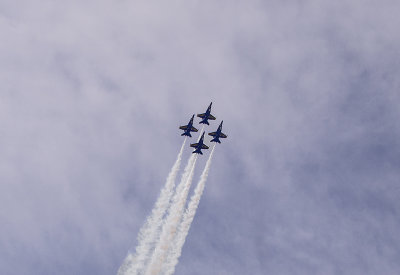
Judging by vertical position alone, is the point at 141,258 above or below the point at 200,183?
below

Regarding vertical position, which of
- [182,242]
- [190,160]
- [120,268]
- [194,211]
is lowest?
[120,268]

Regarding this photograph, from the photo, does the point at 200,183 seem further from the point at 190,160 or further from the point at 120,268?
the point at 120,268

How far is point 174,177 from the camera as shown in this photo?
Result: 191250 mm

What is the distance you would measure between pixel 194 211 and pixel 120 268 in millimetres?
32150

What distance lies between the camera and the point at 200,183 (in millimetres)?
192750

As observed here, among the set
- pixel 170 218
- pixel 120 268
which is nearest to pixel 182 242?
pixel 170 218

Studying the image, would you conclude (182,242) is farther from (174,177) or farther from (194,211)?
(174,177)

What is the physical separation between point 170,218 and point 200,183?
688 inches

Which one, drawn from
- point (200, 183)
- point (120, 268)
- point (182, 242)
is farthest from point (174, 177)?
Answer: point (120, 268)

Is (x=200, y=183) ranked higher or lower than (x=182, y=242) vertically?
higher

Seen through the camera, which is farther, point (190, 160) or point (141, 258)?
point (190, 160)

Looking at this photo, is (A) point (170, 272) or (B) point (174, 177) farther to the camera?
(B) point (174, 177)

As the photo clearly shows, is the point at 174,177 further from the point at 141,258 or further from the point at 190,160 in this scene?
the point at 141,258

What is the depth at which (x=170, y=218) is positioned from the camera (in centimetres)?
18512
